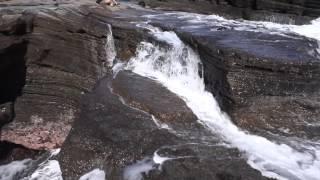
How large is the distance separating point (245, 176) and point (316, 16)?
42.0 ft

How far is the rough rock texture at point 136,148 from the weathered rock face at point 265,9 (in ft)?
31.4

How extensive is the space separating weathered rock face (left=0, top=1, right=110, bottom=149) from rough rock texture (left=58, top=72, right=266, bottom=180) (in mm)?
2474

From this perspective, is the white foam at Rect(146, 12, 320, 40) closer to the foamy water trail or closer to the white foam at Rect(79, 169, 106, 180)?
the foamy water trail

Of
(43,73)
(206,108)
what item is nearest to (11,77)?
(43,73)

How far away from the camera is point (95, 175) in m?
7.11

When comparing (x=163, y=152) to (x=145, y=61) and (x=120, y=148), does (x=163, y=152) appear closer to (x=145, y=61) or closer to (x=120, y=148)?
(x=120, y=148)

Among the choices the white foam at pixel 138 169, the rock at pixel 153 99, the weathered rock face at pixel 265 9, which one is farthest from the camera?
the weathered rock face at pixel 265 9

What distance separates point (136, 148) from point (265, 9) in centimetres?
1210

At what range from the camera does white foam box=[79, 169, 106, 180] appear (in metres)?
6.98

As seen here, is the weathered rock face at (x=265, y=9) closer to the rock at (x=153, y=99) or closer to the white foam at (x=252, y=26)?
the white foam at (x=252, y=26)

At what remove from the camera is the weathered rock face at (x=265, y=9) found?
1686cm

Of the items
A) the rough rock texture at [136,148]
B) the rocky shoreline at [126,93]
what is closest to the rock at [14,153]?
the rocky shoreline at [126,93]

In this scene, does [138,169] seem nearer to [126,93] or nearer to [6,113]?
[126,93]

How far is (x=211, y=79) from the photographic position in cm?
962
